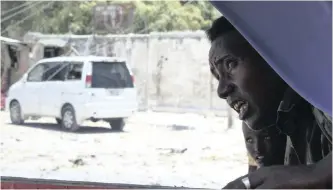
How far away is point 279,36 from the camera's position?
38.6 inches

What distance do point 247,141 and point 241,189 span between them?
0.58 m

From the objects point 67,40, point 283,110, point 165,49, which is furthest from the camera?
point 67,40

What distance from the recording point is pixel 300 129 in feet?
4.83

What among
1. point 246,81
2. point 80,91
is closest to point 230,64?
point 246,81

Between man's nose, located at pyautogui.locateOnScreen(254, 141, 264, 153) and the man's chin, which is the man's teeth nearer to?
the man's chin

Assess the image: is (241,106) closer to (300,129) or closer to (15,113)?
(300,129)

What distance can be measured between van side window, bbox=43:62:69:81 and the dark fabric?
10.2 metres

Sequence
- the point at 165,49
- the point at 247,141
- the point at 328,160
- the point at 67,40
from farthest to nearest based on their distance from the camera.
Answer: the point at 67,40
the point at 165,49
the point at 247,141
the point at 328,160

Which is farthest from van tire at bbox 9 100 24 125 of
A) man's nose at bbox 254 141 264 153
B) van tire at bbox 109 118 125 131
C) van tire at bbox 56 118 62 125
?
man's nose at bbox 254 141 264 153

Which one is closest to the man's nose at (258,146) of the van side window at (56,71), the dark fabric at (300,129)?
the dark fabric at (300,129)

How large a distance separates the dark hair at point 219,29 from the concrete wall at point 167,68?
11.7 meters

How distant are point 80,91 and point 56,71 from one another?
37.2 inches

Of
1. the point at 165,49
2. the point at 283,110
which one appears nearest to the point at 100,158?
the point at 165,49

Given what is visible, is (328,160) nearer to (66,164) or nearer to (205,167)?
(205,167)
